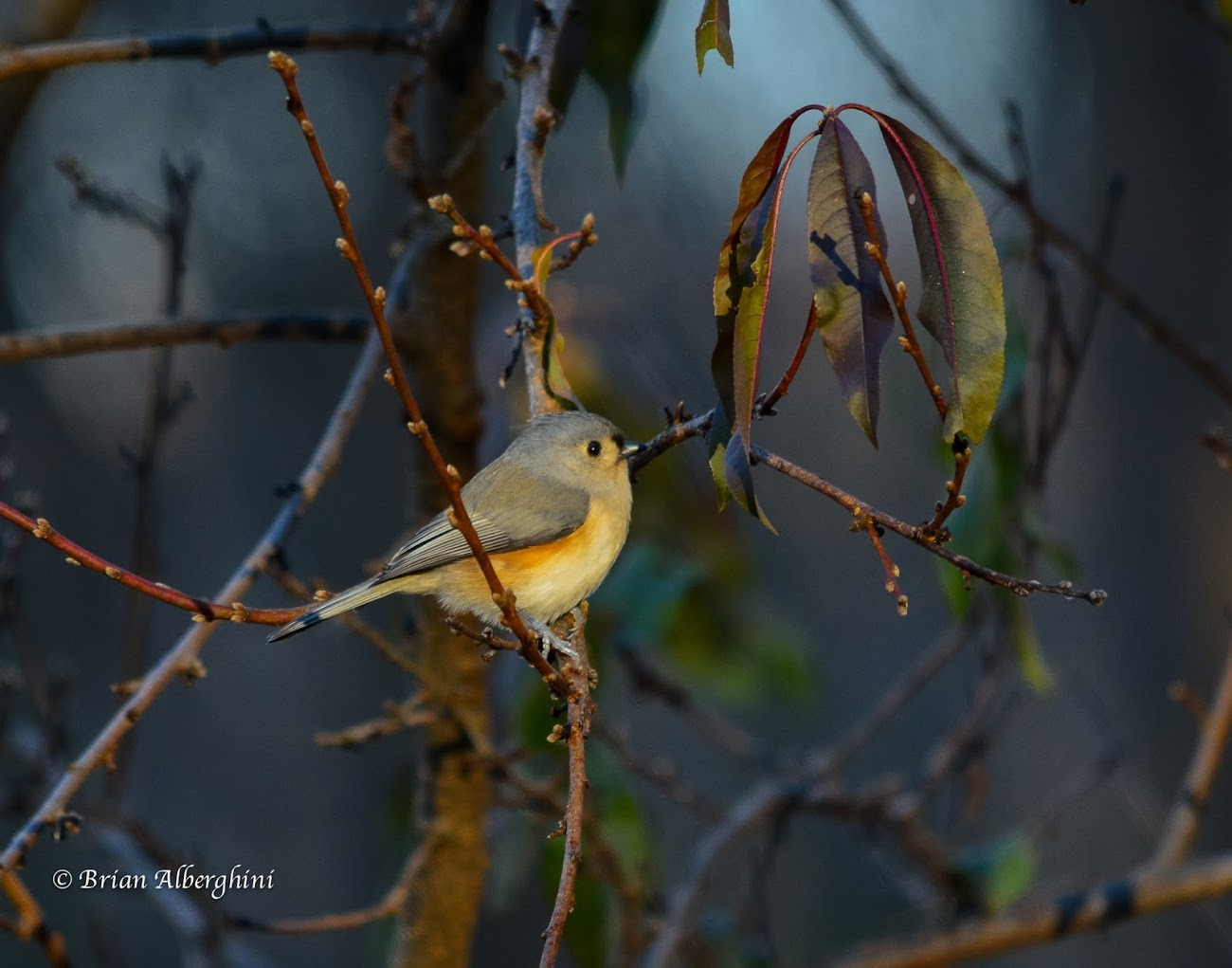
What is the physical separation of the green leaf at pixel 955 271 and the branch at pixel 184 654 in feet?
3.16

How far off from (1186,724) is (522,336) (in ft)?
11.7

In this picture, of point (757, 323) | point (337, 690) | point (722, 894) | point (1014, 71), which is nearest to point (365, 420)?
point (337, 690)

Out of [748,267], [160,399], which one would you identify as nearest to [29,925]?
[160,399]

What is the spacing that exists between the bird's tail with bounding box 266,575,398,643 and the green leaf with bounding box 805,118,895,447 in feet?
2.24

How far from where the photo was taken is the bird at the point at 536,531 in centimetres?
191

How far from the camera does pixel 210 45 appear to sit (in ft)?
6.48

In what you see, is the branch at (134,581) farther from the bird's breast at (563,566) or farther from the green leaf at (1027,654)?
the green leaf at (1027,654)

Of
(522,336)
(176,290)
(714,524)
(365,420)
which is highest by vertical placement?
(365,420)

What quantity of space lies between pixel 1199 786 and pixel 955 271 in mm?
1838

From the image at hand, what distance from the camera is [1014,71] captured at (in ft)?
14.4

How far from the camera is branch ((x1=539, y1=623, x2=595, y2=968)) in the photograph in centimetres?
96

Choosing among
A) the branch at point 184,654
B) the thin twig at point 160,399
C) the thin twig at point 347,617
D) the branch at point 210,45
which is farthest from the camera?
the thin twig at point 160,399

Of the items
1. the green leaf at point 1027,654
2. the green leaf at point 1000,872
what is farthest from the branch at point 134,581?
the green leaf at point 1000,872

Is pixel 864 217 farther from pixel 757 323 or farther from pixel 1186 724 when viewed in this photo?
pixel 1186 724
